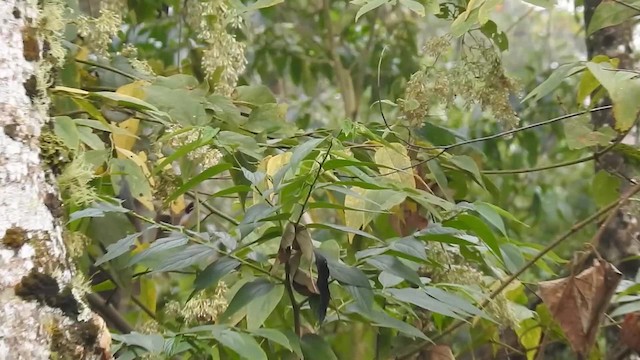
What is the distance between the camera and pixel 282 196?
0.77 m

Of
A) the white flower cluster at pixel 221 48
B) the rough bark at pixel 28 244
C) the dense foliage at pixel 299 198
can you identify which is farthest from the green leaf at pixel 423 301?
the white flower cluster at pixel 221 48

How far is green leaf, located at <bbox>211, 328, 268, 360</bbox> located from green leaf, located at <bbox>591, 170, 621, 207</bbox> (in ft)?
2.07

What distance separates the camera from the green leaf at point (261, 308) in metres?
0.76

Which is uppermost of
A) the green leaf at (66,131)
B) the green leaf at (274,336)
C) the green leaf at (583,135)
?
the green leaf at (583,135)

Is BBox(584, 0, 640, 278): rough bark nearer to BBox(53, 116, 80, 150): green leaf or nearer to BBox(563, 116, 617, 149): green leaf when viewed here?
BBox(563, 116, 617, 149): green leaf

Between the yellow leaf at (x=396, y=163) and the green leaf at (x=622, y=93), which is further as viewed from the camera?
the yellow leaf at (x=396, y=163)

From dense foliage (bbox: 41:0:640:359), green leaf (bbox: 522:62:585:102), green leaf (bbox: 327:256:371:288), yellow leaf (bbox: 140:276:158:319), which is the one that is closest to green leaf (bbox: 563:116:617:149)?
dense foliage (bbox: 41:0:640:359)

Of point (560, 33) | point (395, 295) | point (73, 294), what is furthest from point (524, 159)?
point (560, 33)

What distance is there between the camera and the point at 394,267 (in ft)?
2.62

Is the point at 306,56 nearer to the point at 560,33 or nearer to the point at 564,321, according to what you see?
the point at 564,321

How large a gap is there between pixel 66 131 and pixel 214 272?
8.0 inches

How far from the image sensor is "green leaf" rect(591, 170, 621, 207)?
3.68 feet

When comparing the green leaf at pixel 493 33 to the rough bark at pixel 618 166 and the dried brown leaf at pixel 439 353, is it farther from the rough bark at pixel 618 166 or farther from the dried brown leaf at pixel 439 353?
the dried brown leaf at pixel 439 353

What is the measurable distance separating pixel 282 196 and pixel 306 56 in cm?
125
